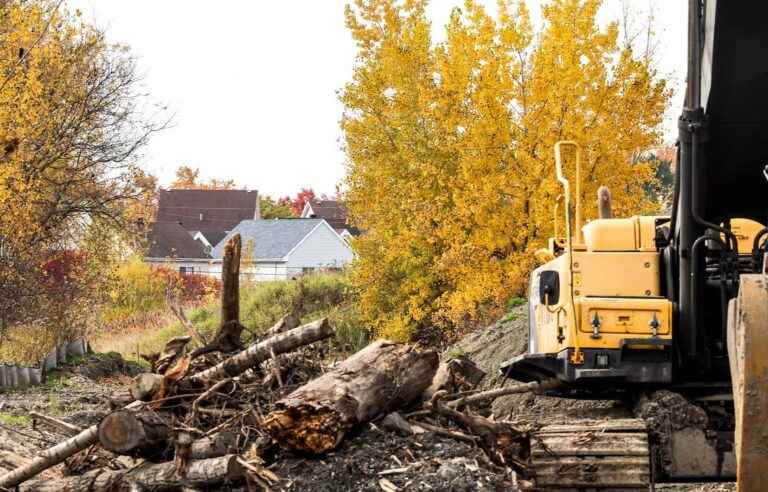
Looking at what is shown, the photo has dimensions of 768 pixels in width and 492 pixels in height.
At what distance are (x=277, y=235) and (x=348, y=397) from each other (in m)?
63.0

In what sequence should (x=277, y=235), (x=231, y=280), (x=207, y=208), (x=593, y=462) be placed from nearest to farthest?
(x=593, y=462) → (x=231, y=280) → (x=277, y=235) → (x=207, y=208)

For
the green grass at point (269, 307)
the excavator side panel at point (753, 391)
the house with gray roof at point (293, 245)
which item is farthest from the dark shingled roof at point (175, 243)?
the excavator side panel at point (753, 391)

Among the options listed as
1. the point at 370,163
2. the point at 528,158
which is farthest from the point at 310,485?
the point at 370,163

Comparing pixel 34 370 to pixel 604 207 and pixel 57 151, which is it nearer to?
pixel 57 151

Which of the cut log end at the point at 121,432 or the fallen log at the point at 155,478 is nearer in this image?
the fallen log at the point at 155,478

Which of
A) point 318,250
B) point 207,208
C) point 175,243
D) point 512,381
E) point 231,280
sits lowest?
point 512,381

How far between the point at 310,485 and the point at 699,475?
323 cm

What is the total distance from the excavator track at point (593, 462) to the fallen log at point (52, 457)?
3310 mm

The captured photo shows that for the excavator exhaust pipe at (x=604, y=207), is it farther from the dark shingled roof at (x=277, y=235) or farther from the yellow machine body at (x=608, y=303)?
the dark shingled roof at (x=277, y=235)

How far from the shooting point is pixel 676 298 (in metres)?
9.84

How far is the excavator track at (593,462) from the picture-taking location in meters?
9.16

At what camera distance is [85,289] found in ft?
87.9

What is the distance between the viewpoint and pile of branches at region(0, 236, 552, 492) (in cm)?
843

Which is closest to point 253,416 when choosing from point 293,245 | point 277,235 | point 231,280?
point 231,280
